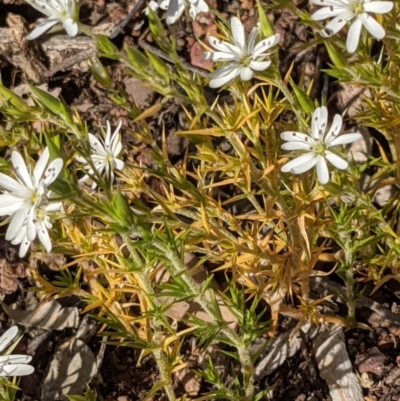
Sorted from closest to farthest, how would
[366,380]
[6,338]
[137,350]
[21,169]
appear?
[21,169], [6,338], [366,380], [137,350]

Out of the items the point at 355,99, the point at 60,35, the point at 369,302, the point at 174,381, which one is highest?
the point at 60,35

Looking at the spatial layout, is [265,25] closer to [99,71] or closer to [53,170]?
[99,71]

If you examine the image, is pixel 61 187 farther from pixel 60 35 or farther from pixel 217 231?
pixel 60 35

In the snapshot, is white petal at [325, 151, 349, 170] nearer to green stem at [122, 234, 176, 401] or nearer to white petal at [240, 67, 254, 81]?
white petal at [240, 67, 254, 81]

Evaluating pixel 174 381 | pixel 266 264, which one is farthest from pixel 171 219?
pixel 174 381

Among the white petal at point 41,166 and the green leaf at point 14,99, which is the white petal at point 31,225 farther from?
the green leaf at point 14,99

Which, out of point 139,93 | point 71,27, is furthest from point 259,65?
point 139,93

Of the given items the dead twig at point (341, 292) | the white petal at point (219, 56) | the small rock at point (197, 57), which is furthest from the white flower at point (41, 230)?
the small rock at point (197, 57)
